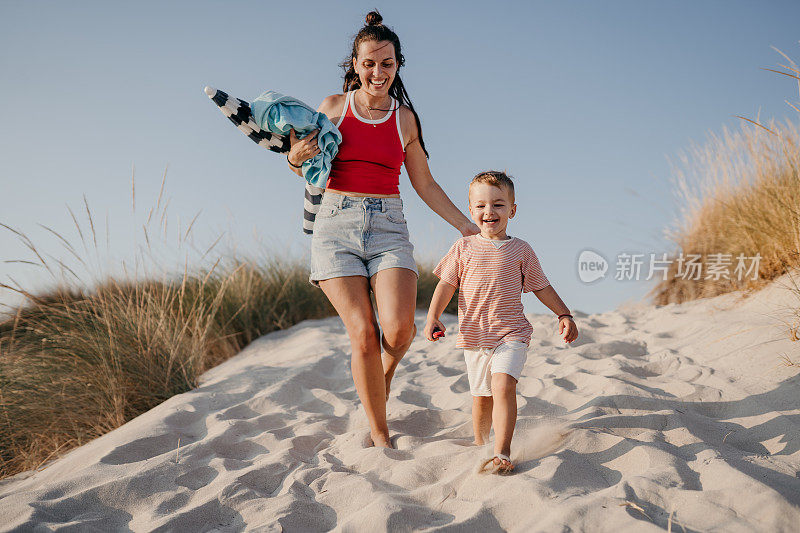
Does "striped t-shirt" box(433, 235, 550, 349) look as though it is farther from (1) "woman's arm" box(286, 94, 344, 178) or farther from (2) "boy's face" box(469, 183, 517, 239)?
(1) "woman's arm" box(286, 94, 344, 178)

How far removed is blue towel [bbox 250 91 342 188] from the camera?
2.94 metres

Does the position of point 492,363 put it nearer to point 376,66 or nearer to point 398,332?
point 398,332

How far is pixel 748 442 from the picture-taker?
9.59 ft

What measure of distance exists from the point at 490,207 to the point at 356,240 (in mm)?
694

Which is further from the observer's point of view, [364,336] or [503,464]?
[364,336]

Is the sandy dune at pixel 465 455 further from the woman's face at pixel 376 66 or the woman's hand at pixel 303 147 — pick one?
the woman's face at pixel 376 66

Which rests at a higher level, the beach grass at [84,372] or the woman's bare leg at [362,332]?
the woman's bare leg at [362,332]

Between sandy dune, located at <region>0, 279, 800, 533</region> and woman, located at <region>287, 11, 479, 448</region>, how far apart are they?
0.52 m

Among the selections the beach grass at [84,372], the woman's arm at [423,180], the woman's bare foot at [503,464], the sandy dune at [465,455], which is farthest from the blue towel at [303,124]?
the beach grass at [84,372]

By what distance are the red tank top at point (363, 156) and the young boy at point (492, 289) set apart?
51 cm

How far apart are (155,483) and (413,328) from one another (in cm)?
144

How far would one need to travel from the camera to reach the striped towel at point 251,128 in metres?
3.00

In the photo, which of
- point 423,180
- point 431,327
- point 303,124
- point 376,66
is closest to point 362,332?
point 431,327

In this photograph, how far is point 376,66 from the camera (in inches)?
119
